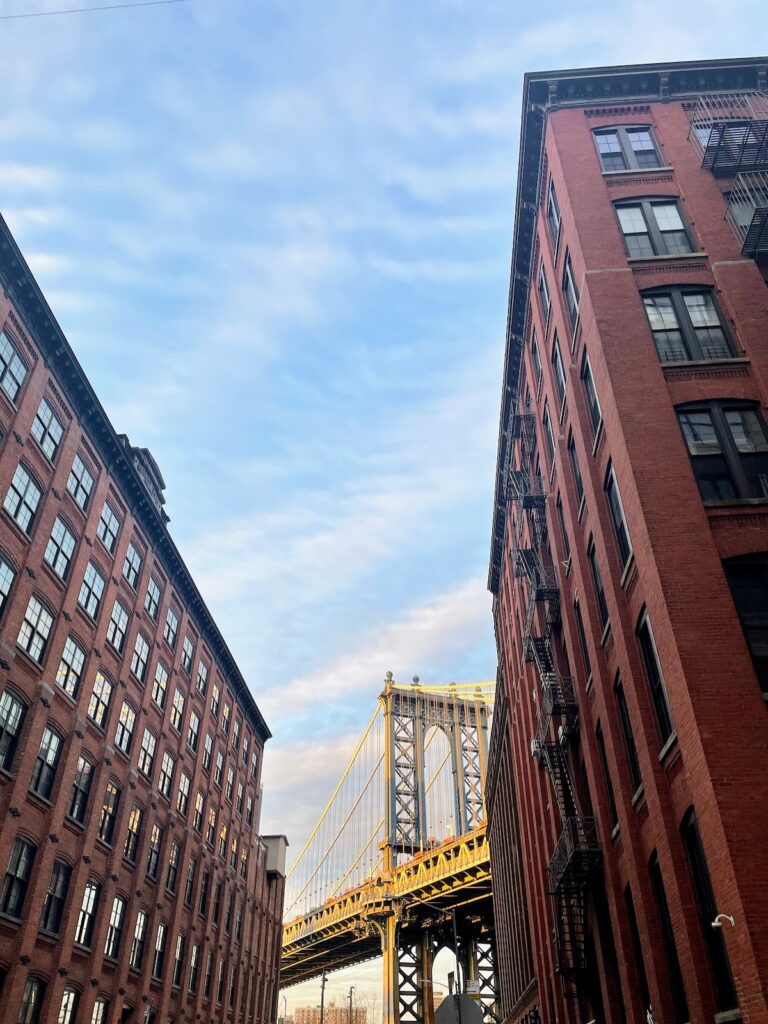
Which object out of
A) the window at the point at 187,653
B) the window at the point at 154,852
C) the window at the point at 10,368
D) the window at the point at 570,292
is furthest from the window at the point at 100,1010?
the window at the point at 570,292

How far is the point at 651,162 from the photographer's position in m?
27.2

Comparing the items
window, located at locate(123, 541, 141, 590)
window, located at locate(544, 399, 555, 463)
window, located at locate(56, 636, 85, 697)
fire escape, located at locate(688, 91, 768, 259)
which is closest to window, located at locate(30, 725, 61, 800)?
window, located at locate(56, 636, 85, 697)

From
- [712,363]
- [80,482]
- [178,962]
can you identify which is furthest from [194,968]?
A: [712,363]

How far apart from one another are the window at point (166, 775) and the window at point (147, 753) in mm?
1334

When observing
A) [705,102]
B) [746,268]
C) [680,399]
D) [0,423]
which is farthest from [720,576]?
[0,423]

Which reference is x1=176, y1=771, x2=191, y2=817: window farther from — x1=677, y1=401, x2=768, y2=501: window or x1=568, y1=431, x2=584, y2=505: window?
x1=677, y1=401, x2=768, y2=501: window

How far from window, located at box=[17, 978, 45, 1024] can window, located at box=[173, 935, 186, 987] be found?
575 inches

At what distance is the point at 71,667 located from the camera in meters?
31.0

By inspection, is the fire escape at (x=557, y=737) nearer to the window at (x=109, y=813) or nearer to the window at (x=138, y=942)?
the window at (x=109, y=813)

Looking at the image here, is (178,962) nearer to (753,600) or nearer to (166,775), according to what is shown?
(166,775)

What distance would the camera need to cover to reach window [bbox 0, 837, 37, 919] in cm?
2547

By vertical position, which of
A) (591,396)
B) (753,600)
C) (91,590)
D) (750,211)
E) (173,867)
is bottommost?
(753,600)

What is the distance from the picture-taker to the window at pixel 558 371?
27906 mm

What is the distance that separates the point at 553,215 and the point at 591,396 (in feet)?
28.5
